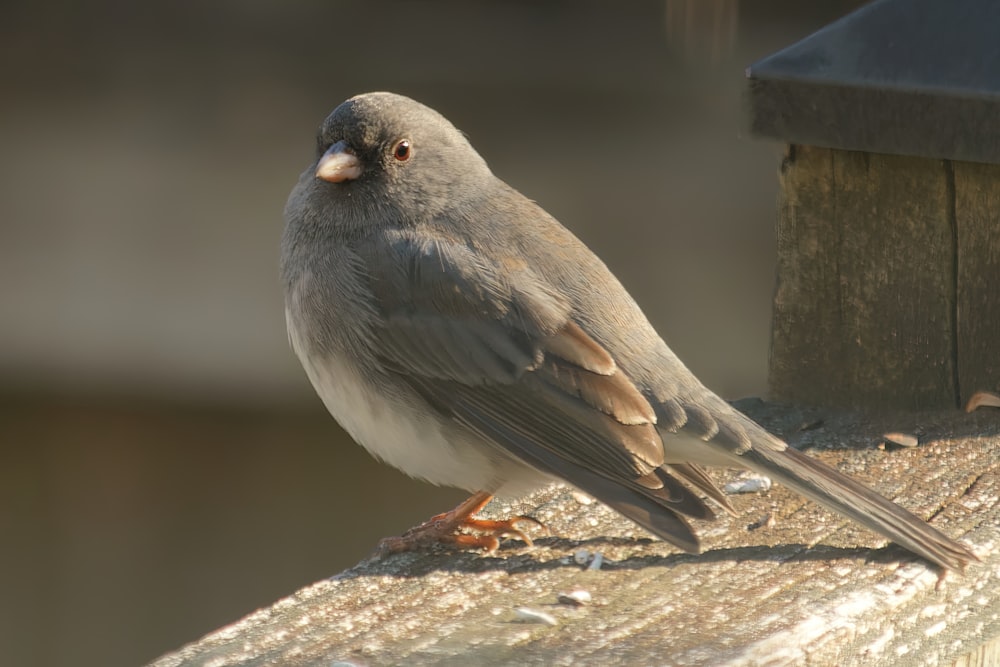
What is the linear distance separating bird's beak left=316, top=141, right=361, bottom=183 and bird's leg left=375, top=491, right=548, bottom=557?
78 cm

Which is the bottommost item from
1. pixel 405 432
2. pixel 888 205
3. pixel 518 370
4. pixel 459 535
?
pixel 459 535

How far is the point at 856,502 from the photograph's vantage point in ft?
7.64

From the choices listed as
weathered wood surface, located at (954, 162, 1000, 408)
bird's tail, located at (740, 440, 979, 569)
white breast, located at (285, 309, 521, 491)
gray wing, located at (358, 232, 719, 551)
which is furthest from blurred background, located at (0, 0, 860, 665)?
bird's tail, located at (740, 440, 979, 569)

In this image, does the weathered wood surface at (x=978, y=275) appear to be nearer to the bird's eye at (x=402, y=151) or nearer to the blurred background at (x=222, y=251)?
the bird's eye at (x=402, y=151)

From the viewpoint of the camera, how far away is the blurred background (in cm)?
555

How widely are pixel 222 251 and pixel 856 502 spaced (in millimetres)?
3639

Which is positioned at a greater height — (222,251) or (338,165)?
(338,165)

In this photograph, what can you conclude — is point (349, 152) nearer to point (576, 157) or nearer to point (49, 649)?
point (576, 157)

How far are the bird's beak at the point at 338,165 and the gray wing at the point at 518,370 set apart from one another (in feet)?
0.61

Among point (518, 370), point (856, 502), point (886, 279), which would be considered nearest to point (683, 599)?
point (856, 502)

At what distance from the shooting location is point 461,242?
113 inches

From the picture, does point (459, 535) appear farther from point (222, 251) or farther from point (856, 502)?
point (222, 251)

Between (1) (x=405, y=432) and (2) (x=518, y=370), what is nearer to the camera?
(2) (x=518, y=370)

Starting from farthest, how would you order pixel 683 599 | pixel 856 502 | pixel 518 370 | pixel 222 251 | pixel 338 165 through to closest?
1. pixel 222 251
2. pixel 338 165
3. pixel 518 370
4. pixel 856 502
5. pixel 683 599
